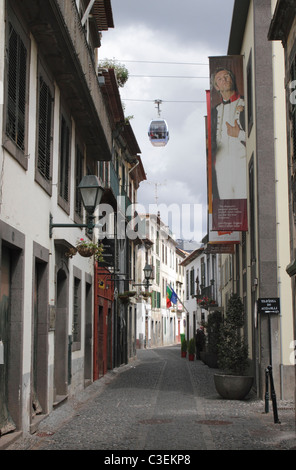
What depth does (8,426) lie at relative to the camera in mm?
8789

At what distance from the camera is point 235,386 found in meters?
14.6

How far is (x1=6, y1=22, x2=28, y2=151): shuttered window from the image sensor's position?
29.2ft

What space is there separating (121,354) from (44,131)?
16.6 meters

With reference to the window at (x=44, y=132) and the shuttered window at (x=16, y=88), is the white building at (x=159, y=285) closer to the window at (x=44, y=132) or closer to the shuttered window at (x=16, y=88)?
the window at (x=44, y=132)

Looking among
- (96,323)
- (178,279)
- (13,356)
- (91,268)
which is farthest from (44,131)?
(178,279)

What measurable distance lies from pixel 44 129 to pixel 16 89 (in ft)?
7.21

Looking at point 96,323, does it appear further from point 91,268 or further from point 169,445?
point 169,445

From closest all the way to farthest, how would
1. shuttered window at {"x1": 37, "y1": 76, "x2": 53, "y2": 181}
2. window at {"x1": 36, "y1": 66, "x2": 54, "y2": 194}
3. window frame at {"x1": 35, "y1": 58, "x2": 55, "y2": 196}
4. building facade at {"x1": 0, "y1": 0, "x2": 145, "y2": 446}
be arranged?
building facade at {"x1": 0, "y1": 0, "x2": 145, "y2": 446}
window frame at {"x1": 35, "y1": 58, "x2": 55, "y2": 196}
window at {"x1": 36, "y1": 66, "x2": 54, "y2": 194}
shuttered window at {"x1": 37, "y1": 76, "x2": 53, "y2": 181}

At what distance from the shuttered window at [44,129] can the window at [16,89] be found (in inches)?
50.4

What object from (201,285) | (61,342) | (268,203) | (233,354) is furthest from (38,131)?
(201,285)

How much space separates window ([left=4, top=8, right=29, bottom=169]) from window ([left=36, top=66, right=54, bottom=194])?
3.36ft

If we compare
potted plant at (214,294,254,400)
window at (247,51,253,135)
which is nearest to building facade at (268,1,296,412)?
potted plant at (214,294,254,400)

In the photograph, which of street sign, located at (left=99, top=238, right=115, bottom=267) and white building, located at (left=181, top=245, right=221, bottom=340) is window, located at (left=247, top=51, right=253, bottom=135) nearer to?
street sign, located at (left=99, top=238, right=115, bottom=267)
